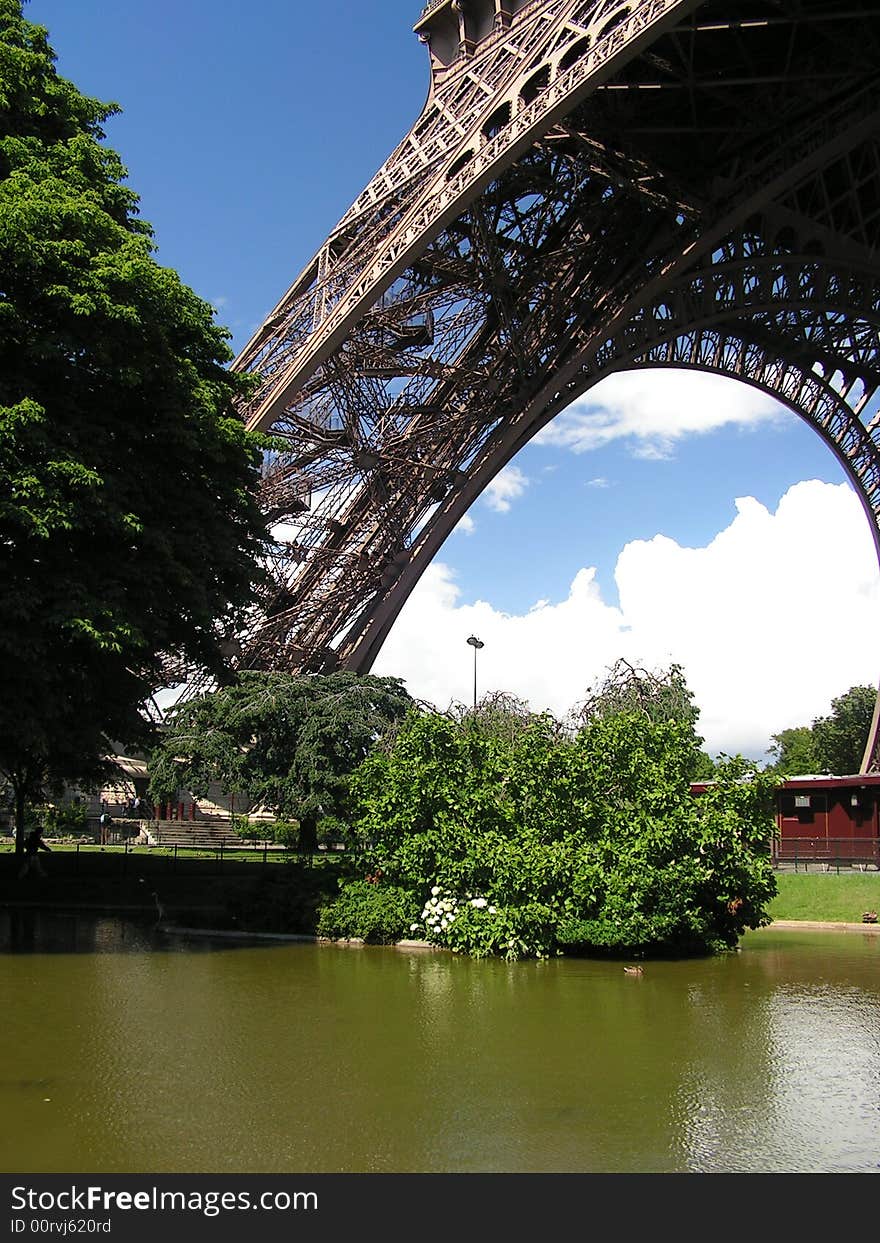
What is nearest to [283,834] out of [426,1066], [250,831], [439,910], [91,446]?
[250,831]

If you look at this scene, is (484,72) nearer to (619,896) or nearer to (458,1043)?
(619,896)

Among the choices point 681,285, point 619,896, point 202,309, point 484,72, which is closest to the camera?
point 619,896

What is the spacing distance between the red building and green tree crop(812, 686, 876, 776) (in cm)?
4366

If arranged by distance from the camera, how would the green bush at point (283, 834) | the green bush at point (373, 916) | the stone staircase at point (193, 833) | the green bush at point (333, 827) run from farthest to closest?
the stone staircase at point (193, 833)
the green bush at point (283, 834)
the green bush at point (333, 827)
the green bush at point (373, 916)

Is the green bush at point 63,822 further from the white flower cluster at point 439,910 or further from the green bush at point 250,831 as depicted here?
the white flower cluster at point 439,910

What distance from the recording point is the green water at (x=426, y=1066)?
6762 mm

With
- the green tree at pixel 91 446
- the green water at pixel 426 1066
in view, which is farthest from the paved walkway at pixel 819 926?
the green tree at pixel 91 446

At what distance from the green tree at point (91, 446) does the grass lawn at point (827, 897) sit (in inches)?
566

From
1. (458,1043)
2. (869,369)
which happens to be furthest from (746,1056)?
(869,369)

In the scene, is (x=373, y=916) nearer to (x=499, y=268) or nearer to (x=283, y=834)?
(x=499, y=268)

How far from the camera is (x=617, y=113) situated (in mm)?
26953

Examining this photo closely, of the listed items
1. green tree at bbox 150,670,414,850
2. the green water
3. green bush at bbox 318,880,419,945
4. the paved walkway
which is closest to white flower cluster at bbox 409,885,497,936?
green bush at bbox 318,880,419,945
